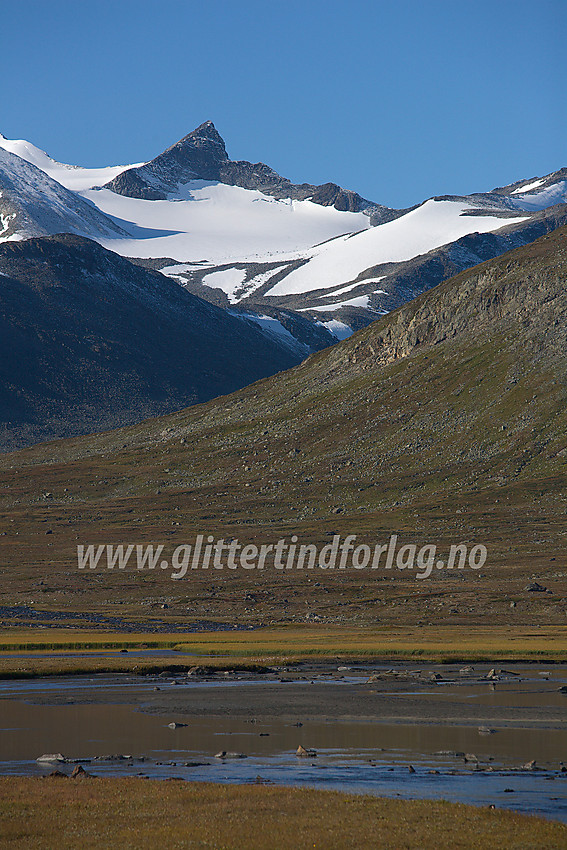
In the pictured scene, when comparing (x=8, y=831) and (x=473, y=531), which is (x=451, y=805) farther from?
(x=473, y=531)

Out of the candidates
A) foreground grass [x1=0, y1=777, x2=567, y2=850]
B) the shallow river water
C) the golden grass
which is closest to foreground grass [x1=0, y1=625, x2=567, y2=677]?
the golden grass

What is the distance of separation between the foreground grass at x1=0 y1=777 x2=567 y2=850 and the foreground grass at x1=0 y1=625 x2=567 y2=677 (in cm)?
3941

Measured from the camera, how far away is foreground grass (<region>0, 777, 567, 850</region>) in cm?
2698

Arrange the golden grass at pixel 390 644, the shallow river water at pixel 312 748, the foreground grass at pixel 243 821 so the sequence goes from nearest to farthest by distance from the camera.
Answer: the foreground grass at pixel 243 821
the shallow river water at pixel 312 748
the golden grass at pixel 390 644

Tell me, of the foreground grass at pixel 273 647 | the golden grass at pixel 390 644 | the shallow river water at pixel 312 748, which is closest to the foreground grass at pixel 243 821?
the shallow river water at pixel 312 748

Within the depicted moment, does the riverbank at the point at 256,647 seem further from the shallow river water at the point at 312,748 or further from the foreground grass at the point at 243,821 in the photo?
the foreground grass at the point at 243,821

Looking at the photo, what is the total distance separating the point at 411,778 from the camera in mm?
35156

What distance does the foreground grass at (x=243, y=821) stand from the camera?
2698 cm

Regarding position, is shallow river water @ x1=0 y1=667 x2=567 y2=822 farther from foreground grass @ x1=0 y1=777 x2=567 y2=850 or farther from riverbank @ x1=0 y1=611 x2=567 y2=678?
riverbank @ x1=0 y1=611 x2=567 y2=678

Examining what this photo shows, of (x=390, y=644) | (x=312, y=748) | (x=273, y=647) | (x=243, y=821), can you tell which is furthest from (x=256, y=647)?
(x=243, y=821)

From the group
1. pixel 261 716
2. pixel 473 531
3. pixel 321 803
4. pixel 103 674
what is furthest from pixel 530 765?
pixel 473 531

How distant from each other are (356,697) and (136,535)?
134569 mm

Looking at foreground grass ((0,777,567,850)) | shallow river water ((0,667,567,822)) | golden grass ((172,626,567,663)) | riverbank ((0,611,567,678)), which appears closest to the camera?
foreground grass ((0,777,567,850))

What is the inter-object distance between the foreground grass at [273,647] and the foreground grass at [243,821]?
39.4m
